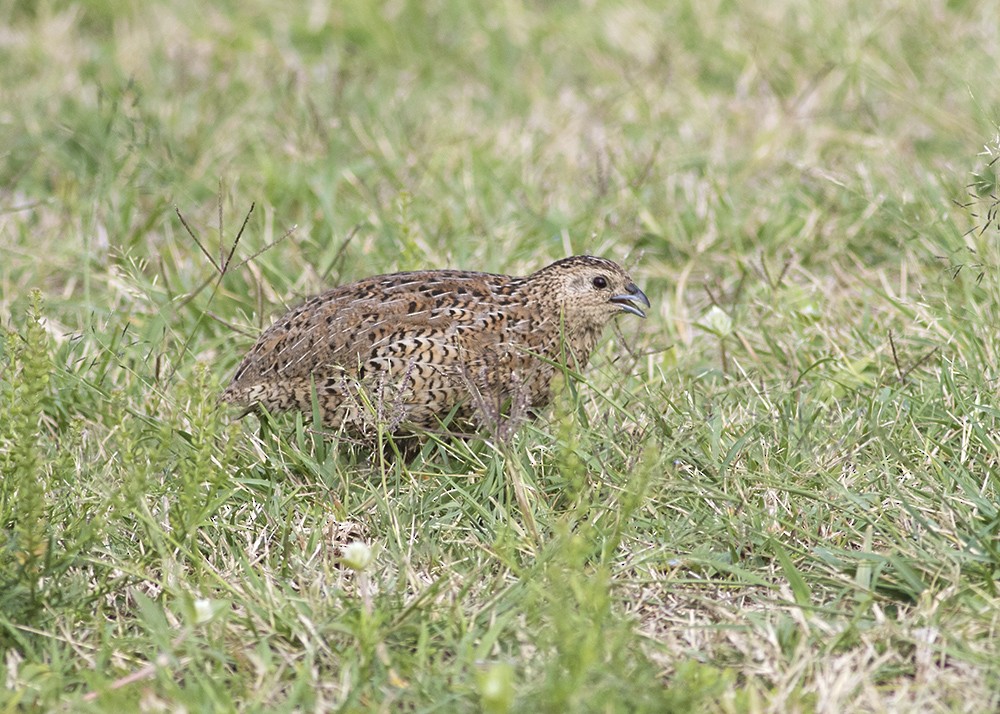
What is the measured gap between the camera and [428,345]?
470 cm

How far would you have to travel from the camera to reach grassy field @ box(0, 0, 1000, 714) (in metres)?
3.60

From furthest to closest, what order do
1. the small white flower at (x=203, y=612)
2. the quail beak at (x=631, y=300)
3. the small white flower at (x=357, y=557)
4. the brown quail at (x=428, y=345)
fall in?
the quail beak at (x=631, y=300) < the brown quail at (x=428, y=345) < the small white flower at (x=357, y=557) < the small white flower at (x=203, y=612)

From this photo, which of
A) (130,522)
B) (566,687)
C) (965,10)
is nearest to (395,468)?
(130,522)

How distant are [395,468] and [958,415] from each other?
1966mm

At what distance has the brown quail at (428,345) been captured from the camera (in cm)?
466

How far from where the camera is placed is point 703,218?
259 inches

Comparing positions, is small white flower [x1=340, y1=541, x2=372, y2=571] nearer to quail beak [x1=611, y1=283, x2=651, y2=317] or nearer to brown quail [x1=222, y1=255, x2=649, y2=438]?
brown quail [x1=222, y1=255, x2=649, y2=438]

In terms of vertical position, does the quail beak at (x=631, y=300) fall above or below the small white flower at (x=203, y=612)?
above

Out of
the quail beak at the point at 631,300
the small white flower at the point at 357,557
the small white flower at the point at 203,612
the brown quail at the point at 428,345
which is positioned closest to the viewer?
the small white flower at the point at 203,612

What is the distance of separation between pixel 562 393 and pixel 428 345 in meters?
0.50

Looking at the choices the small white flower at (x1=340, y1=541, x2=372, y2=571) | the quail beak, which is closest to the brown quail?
the quail beak

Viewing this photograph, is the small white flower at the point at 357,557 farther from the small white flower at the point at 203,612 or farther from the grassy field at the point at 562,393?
the small white flower at the point at 203,612

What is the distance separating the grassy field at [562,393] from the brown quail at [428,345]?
0.18 meters

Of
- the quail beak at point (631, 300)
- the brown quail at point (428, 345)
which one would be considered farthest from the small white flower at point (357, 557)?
the quail beak at point (631, 300)
